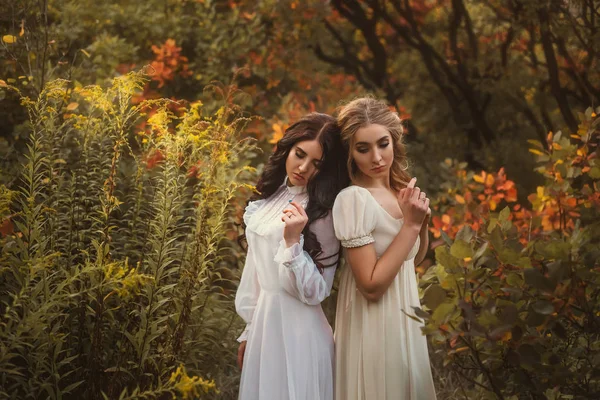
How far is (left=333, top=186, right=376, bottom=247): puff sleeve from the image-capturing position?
9.29 ft

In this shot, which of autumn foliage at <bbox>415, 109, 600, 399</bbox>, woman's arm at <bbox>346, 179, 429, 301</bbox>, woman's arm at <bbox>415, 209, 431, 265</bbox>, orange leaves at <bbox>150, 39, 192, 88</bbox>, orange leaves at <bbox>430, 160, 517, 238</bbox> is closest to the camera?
autumn foliage at <bbox>415, 109, 600, 399</bbox>

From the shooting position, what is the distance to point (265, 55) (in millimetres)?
6895

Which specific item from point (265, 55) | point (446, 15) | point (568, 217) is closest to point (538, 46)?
point (446, 15)

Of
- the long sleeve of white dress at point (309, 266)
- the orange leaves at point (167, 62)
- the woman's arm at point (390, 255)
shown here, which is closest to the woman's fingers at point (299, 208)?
the long sleeve of white dress at point (309, 266)

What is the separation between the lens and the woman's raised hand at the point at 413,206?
281 centimetres

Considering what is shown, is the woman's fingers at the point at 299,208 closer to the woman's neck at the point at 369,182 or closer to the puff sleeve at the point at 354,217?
the puff sleeve at the point at 354,217

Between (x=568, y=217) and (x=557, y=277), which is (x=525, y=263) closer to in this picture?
(x=557, y=277)

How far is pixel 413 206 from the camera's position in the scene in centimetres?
281

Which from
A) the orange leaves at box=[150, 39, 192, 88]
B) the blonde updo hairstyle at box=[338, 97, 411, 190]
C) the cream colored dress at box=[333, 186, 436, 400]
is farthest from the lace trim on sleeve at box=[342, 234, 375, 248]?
the orange leaves at box=[150, 39, 192, 88]

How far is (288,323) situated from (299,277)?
23 centimetres

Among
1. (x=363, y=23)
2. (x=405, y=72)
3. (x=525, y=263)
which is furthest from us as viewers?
(x=405, y=72)

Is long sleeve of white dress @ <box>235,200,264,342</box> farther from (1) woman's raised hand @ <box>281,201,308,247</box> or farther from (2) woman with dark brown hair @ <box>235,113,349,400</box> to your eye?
(1) woman's raised hand @ <box>281,201,308,247</box>

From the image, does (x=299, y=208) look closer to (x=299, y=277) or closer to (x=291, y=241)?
(x=291, y=241)

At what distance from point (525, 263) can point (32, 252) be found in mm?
1880
